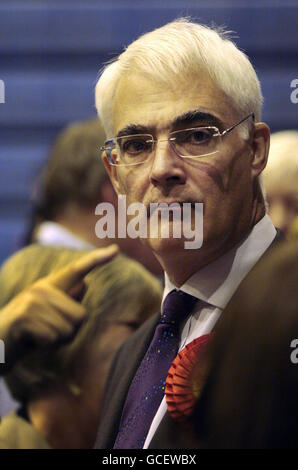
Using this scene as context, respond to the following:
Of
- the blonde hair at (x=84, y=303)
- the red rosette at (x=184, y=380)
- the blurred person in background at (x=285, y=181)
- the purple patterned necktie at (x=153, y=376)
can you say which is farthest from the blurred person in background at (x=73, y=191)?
the red rosette at (x=184, y=380)

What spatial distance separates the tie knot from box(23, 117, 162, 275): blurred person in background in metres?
0.61

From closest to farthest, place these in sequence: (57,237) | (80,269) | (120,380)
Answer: (120,380) < (80,269) < (57,237)

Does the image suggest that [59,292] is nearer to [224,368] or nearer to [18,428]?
[18,428]

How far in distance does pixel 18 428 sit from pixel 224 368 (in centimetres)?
86

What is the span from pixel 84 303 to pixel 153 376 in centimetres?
36

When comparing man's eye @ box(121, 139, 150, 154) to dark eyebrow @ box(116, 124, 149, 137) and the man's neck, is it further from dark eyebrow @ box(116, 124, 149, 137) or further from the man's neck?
the man's neck

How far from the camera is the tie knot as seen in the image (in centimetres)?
124

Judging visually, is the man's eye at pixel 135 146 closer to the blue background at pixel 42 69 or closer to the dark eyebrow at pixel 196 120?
the dark eyebrow at pixel 196 120

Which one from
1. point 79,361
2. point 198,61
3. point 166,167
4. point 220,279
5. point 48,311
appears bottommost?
point 79,361

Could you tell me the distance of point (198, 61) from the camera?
1173 mm

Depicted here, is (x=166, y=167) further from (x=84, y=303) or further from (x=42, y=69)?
(x=42, y=69)

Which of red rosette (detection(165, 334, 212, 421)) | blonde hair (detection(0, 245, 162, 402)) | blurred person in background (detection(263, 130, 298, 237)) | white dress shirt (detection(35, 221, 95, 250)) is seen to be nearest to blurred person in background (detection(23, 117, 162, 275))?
white dress shirt (detection(35, 221, 95, 250))

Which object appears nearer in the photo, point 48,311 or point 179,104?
point 179,104

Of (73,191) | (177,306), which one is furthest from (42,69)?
(177,306)
